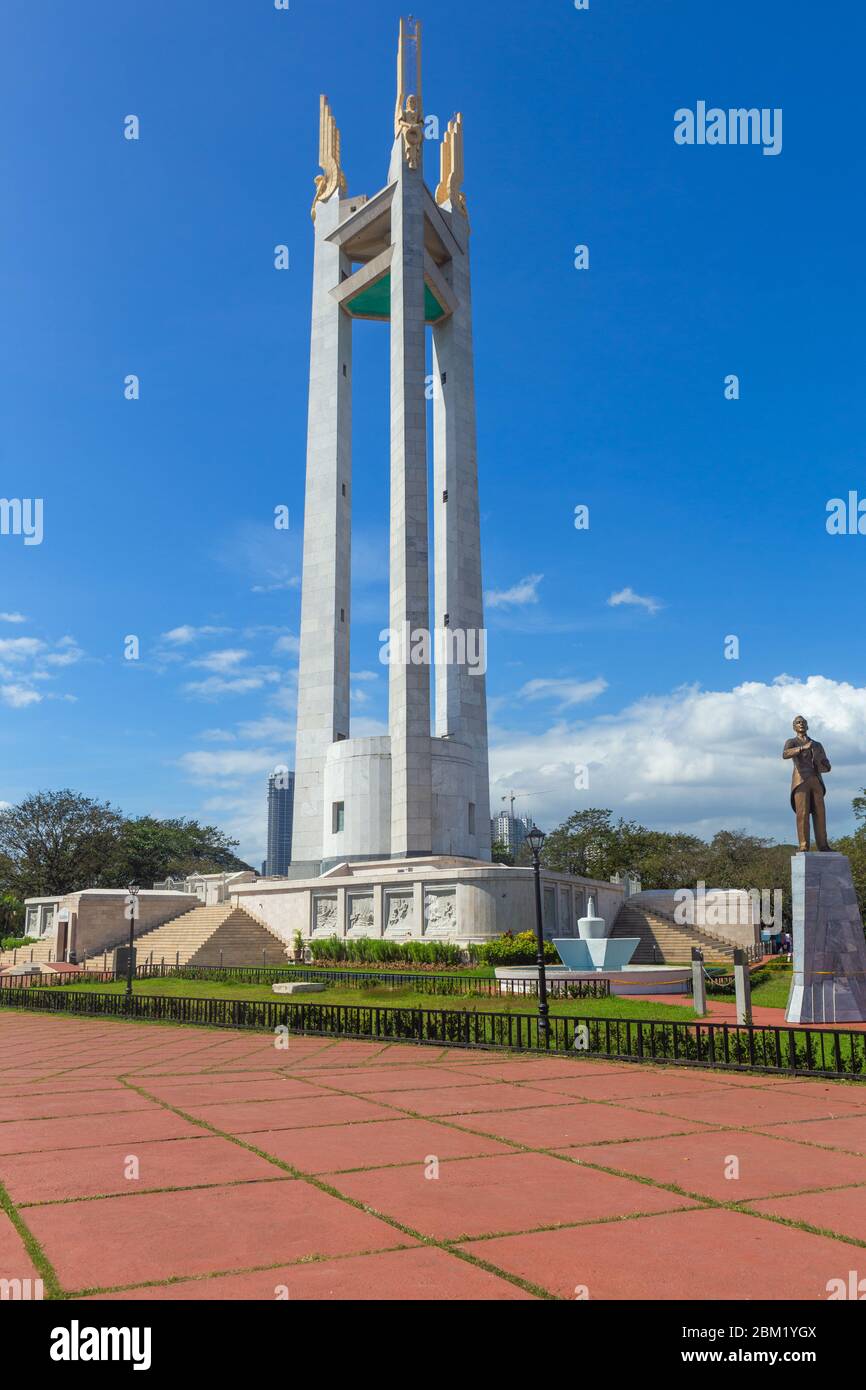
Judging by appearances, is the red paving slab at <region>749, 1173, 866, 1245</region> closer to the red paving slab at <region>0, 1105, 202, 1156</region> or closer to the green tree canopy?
the red paving slab at <region>0, 1105, 202, 1156</region>

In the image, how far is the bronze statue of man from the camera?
62.6 feet

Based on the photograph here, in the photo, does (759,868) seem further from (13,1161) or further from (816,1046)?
(13,1161)

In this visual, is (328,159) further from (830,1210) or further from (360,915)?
(830,1210)

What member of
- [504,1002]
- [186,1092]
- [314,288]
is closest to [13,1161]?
[186,1092]

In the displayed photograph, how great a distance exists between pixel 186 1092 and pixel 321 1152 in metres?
4.24

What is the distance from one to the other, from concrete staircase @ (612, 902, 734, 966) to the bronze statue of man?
68.4 ft

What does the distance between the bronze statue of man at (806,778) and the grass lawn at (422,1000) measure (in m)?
4.77

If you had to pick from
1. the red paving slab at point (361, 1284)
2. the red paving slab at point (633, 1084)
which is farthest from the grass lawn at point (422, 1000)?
the red paving slab at point (361, 1284)

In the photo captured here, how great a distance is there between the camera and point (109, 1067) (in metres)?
14.6

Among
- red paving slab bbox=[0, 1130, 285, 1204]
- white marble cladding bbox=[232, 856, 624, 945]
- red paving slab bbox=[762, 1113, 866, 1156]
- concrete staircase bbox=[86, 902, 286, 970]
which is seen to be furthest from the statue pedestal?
concrete staircase bbox=[86, 902, 286, 970]

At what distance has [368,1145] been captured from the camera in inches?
341

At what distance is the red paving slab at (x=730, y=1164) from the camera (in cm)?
725

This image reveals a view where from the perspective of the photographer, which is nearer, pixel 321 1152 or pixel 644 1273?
pixel 644 1273
